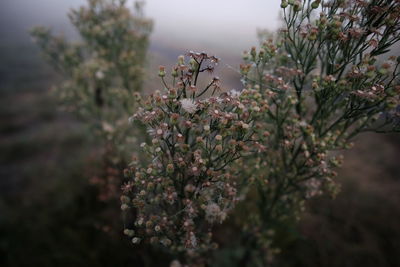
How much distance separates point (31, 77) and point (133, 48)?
36.4ft

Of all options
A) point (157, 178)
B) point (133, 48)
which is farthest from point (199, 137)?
point (133, 48)

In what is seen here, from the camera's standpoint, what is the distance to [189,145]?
214 cm

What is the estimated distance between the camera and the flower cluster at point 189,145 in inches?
79.4

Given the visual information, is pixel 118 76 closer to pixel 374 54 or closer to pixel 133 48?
pixel 133 48

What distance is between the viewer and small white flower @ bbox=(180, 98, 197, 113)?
1.93 metres

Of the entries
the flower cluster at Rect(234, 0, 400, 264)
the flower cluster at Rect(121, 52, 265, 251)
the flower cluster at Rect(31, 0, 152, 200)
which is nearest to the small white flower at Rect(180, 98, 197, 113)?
Answer: the flower cluster at Rect(121, 52, 265, 251)

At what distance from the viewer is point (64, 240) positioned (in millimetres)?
4805

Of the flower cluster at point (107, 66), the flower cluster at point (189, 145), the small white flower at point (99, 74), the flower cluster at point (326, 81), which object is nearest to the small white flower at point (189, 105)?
the flower cluster at point (189, 145)

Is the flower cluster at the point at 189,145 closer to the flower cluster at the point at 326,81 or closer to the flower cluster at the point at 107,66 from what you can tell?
the flower cluster at the point at 326,81

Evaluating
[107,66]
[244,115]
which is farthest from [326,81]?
[107,66]

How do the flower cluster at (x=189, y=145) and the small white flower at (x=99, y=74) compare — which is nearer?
the flower cluster at (x=189, y=145)

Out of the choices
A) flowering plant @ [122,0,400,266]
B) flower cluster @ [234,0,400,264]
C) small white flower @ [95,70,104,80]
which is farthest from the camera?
small white flower @ [95,70,104,80]

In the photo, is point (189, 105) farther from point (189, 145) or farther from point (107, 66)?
point (107, 66)

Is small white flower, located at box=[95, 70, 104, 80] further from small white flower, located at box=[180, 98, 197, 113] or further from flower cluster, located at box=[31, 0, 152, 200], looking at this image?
small white flower, located at box=[180, 98, 197, 113]
